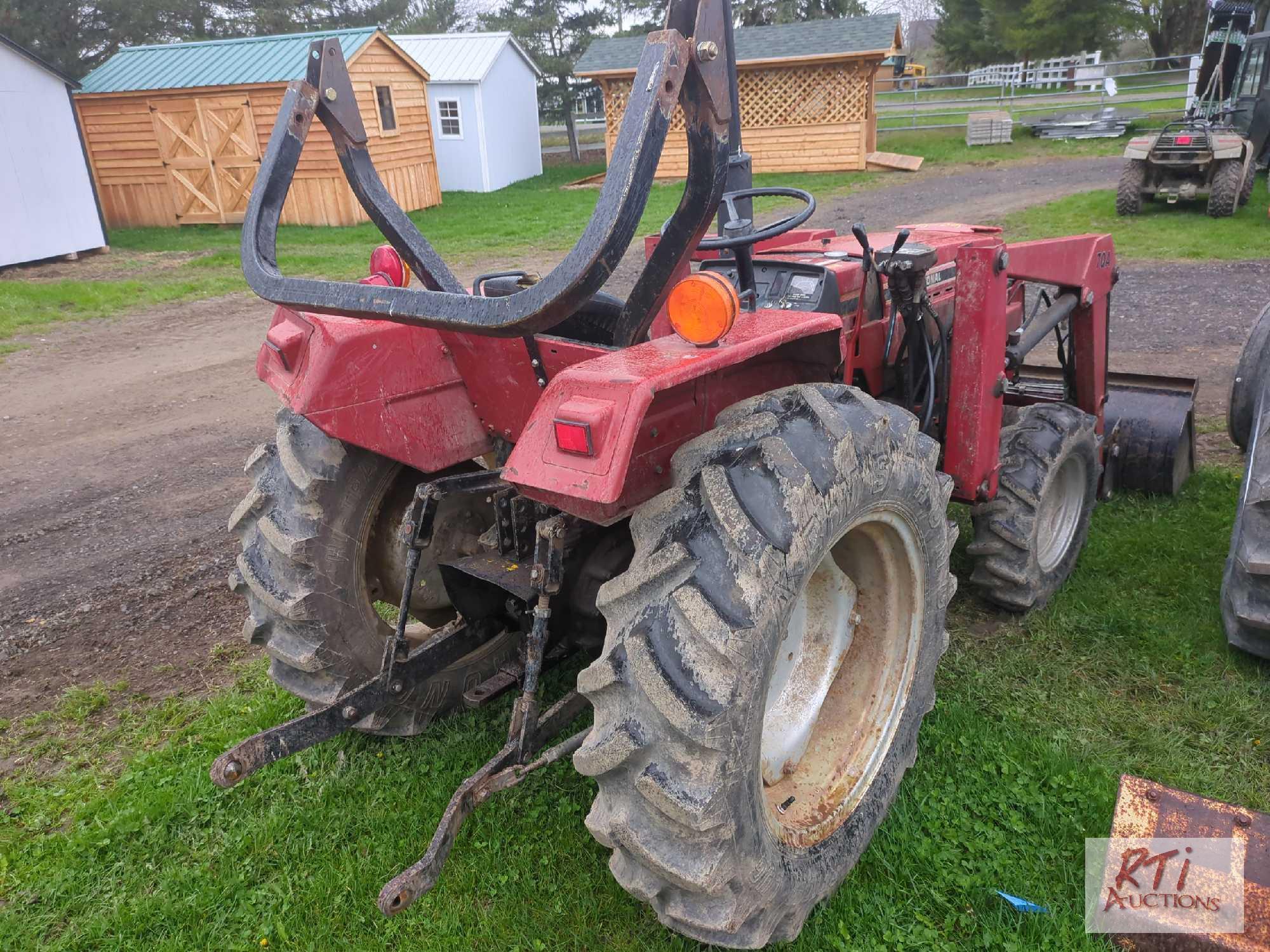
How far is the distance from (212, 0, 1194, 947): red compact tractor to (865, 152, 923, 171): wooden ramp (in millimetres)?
17282

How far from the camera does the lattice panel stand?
2050 centimetres

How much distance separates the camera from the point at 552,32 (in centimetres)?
3488

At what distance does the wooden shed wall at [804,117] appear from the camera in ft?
67.2

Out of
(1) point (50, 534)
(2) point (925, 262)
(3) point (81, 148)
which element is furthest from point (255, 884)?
(3) point (81, 148)

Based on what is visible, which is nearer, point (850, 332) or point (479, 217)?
point (850, 332)

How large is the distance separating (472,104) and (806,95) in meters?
7.82

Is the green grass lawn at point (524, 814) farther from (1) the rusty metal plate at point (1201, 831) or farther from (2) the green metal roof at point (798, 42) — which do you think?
(2) the green metal roof at point (798, 42)

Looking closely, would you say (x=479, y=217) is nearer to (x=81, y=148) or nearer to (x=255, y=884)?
(x=81, y=148)

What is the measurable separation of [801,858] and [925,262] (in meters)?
2.01

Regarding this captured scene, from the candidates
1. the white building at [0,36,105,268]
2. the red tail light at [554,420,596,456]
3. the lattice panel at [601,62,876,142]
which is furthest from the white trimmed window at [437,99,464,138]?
the red tail light at [554,420,596,456]

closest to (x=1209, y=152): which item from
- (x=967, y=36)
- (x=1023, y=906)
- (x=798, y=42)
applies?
(x=798, y=42)

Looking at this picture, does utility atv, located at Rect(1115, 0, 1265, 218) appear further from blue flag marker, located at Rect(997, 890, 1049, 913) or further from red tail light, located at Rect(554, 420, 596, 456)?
red tail light, located at Rect(554, 420, 596, 456)

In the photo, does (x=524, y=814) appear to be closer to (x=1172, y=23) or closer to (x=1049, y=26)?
(x=1049, y=26)

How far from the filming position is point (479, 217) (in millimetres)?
17062
